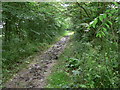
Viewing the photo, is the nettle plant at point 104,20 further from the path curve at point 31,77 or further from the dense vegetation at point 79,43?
the path curve at point 31,77

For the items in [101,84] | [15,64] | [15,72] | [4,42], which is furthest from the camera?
[4,42]

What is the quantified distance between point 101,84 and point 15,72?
169 inches

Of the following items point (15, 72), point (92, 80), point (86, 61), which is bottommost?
point (15, 72)

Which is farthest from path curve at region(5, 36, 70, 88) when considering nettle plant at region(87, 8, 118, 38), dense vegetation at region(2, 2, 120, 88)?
nettle plant at region(87, 8, 118, 38)

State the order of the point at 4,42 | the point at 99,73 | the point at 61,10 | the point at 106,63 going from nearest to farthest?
the point at 99,73, the point at 106,63, the point at 4,42, the point at 61,10

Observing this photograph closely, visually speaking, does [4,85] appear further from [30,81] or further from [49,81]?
[49,81]

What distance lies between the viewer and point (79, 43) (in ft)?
26.4

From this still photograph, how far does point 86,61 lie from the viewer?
4898 millimetres

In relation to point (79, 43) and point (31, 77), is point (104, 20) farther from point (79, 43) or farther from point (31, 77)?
point (79, 43)

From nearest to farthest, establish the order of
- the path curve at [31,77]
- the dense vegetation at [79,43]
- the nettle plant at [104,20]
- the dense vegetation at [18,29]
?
the nettle plant at [104,20] < the dense vegetation at [79,43] < the path curve at [31,77] < the dense vegetation at [18,29]

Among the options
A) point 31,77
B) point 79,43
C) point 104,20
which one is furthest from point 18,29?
point 104,20

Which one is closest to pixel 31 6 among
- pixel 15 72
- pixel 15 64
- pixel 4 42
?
pixel 4 42

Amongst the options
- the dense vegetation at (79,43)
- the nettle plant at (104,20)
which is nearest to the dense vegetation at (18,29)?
the dense vegetation at (79,43)

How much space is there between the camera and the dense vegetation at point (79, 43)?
409cm
